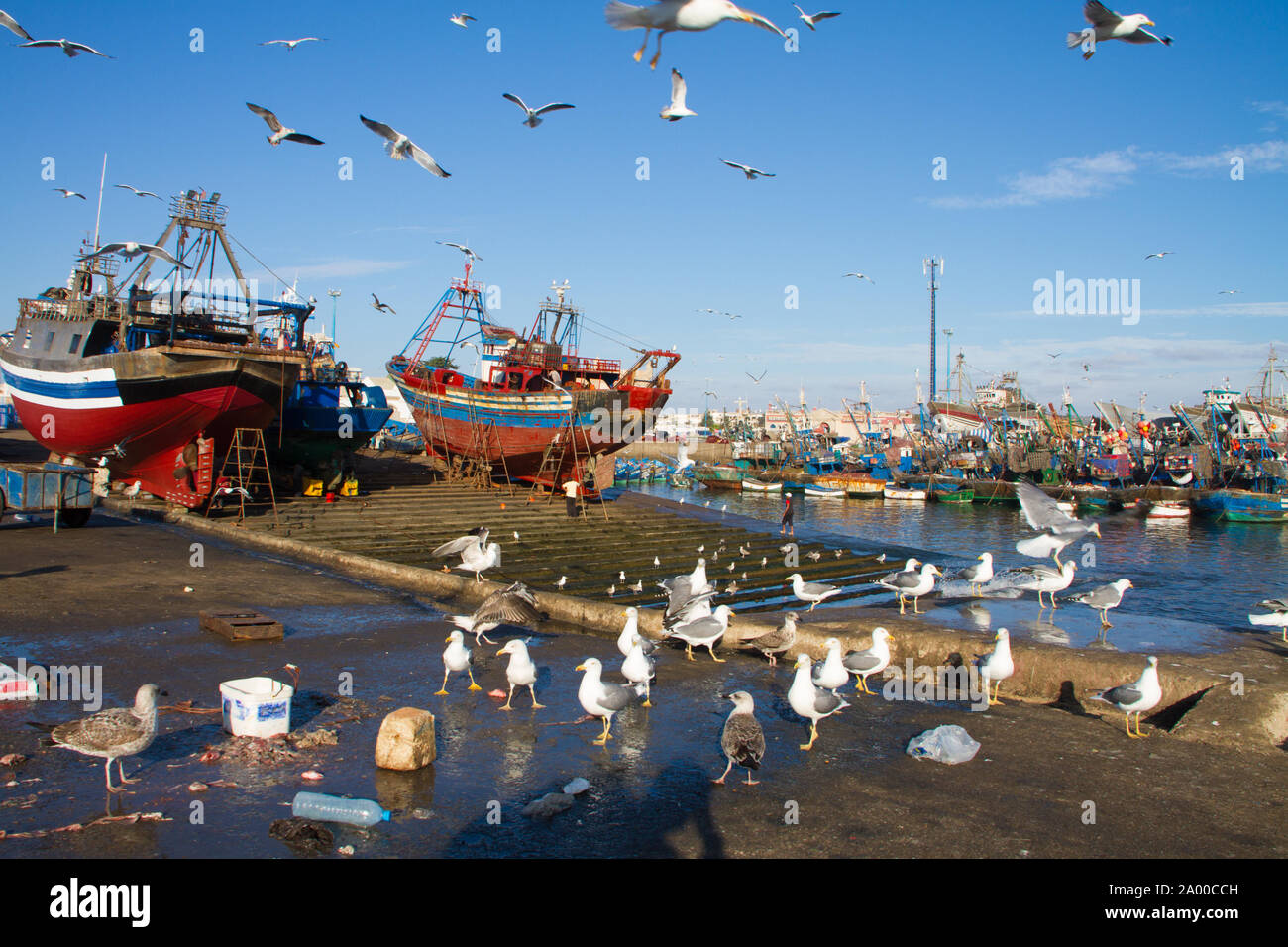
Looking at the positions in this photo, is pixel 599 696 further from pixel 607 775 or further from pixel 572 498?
pixel 572 498

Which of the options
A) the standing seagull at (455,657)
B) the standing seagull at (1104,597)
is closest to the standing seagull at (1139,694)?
the standing seagull at (1104,597)

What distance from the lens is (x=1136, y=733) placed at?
765cm

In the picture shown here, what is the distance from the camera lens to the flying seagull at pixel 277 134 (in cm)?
1116

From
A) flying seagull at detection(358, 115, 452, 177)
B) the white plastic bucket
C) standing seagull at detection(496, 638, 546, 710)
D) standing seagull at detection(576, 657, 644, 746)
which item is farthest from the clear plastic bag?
flying seagull at detection(358, 115, 452, 177)

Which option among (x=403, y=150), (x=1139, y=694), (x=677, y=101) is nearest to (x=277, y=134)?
(x=403, y=150)

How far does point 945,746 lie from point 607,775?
2.92m

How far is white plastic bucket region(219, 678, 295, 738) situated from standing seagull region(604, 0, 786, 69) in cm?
588

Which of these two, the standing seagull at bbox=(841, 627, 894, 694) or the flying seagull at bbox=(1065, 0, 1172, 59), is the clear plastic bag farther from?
the flying seagull at bbox=(1065, 0, 1172, 59)

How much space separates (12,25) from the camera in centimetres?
1100

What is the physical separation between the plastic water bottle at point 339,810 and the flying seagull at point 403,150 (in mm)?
8420

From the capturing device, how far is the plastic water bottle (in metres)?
5.22
